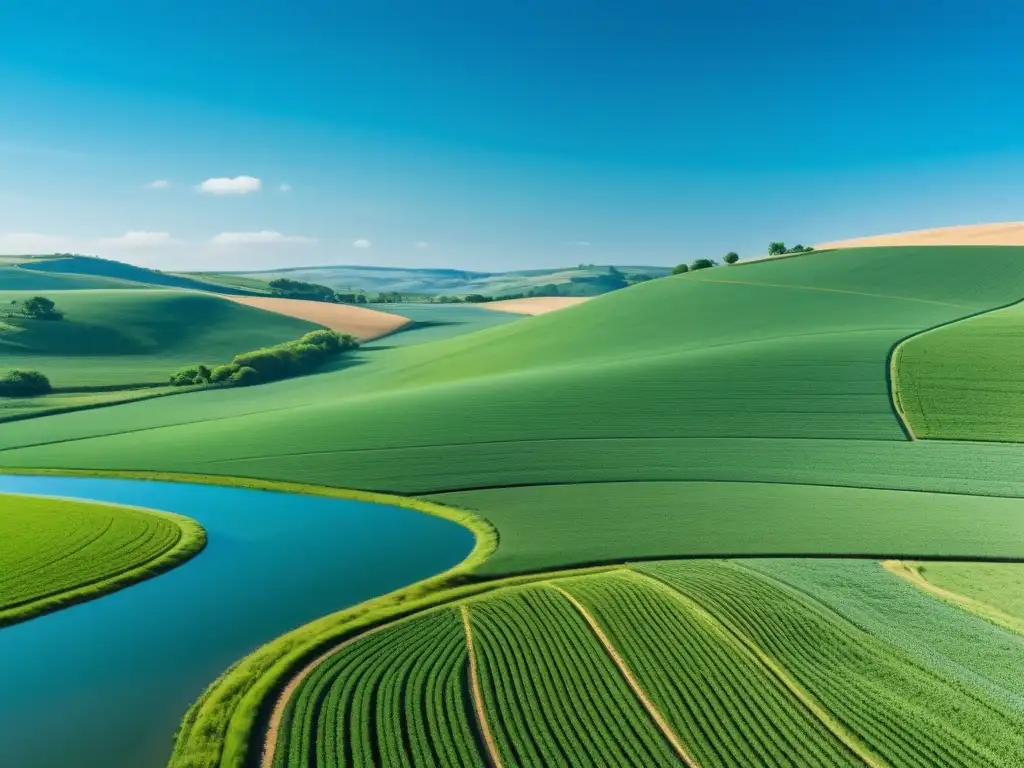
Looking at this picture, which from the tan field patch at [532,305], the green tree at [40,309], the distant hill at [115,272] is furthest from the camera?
the distant hill at [115,272]

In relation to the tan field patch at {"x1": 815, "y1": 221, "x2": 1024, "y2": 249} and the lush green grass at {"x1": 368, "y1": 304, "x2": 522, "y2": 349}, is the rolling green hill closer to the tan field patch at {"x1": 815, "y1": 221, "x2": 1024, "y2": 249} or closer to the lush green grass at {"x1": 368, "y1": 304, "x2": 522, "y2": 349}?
the tan field patch at {"x1": 815, "y1": 221, "x2": 1024, "y2": 249}

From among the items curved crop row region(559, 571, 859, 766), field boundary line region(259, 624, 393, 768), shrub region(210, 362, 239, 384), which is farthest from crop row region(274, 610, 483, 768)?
shrub region(210, 362, 239, 384)

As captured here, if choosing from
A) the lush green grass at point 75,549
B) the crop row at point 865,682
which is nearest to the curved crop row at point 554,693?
the crop row at point 865,682

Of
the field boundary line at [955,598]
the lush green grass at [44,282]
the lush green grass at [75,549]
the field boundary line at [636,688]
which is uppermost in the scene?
the lush green grass at [44,282]

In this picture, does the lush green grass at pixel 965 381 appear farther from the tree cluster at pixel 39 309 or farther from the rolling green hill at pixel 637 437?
the tree cluster at pixel 39 309

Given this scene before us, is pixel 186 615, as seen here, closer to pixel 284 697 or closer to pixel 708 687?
pixel 284 697

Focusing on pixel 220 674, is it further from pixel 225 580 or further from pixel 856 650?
pixel 856 650

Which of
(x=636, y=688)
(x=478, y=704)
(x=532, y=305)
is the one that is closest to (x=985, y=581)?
(x=636, y=688)
